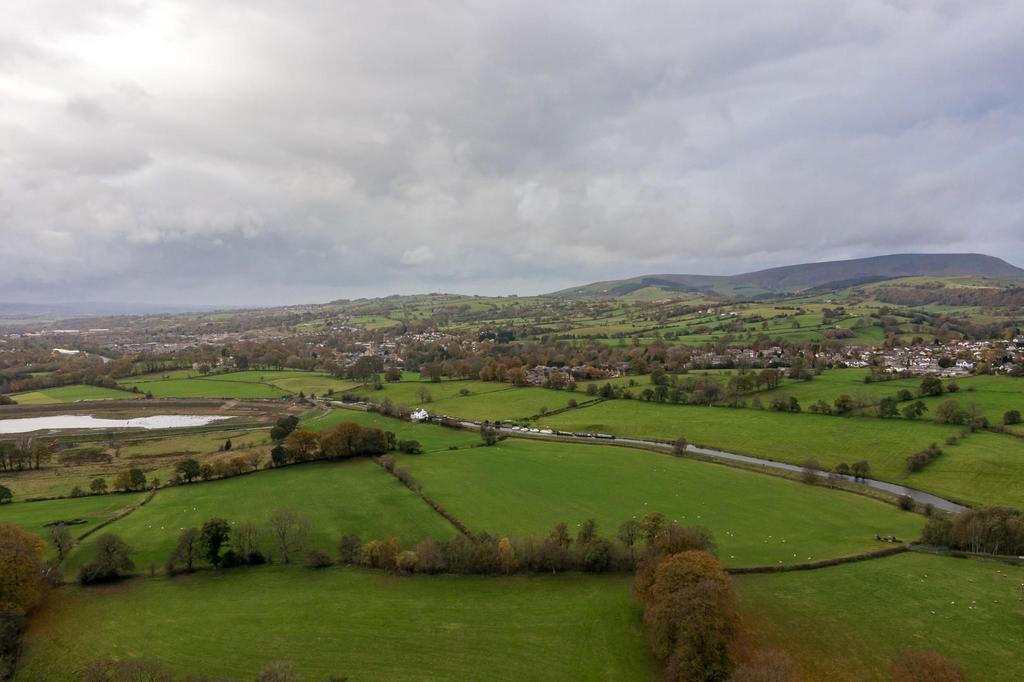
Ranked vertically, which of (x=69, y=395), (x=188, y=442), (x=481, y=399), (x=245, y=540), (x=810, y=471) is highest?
(x=481, y=399)

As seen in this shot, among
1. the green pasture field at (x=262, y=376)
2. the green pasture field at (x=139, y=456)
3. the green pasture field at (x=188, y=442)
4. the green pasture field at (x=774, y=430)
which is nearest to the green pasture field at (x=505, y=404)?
the green pasture field at (x=774, y=430)

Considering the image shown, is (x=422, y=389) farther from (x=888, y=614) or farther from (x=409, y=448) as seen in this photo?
(x=888, y=614)

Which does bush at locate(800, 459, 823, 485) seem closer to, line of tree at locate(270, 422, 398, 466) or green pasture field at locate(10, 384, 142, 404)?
line of tree at locate(270, 422, 398, 466)

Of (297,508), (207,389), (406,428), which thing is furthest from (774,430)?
(207,389)

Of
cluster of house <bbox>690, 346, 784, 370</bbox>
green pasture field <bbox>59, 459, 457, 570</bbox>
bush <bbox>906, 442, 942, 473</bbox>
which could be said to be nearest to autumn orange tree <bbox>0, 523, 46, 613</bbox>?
green pasture field <bbox>59, 459, 457, 570</bbox>

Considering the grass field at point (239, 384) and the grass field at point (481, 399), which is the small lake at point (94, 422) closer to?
the grass field at point (239, 384)

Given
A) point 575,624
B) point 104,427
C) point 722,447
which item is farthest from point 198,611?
point 104,427

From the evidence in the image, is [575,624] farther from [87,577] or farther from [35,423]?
[35,423]
